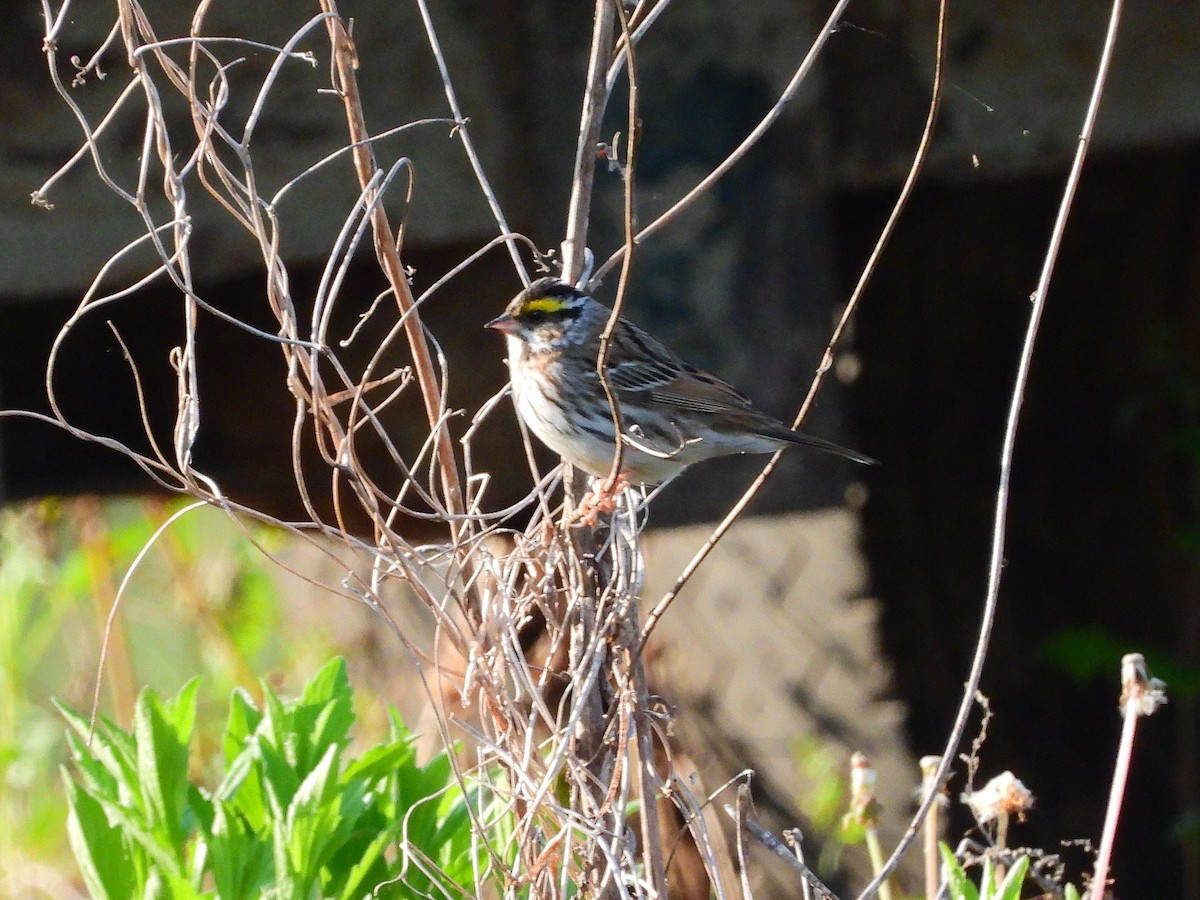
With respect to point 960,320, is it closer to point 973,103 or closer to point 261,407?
point 973,103

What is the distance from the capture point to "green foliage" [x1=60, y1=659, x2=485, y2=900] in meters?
2.14

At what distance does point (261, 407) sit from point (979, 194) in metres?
2.16

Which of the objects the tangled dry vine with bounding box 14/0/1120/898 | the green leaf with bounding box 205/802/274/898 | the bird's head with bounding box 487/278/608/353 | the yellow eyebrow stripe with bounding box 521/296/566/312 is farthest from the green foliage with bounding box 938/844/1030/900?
the yellow eyebrow stripe with bounding box 521/296/566/312

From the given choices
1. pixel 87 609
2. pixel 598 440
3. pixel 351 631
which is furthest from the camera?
pixel 87 609

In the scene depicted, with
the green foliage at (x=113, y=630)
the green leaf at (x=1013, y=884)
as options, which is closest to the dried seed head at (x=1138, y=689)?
the green leaf at (x=1013, y=884)

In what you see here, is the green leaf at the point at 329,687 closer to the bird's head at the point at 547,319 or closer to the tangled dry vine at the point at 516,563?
the tangled dry vine at the point at 516,563

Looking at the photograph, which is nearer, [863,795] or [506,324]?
[863,795]

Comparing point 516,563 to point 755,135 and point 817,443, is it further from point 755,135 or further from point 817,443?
point 817,443

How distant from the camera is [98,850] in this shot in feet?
7.17

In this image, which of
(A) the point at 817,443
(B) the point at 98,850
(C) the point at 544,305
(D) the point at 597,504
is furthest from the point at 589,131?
(A) the point at 817,443

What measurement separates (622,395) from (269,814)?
1.68 metres

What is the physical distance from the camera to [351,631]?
15.5 ft

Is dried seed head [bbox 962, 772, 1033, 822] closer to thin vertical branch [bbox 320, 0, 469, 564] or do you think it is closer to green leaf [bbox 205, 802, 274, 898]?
thin vertical branch [bbox 320, 0, 469, 564]

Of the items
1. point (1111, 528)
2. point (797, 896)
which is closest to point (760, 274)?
point (797, 896)
